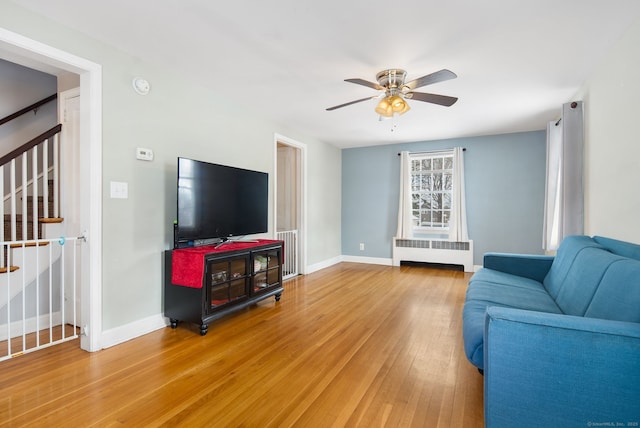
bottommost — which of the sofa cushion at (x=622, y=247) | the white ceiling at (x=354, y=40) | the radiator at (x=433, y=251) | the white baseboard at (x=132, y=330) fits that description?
the white baseboard at (x=132, y=330)

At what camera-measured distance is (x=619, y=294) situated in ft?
4.95

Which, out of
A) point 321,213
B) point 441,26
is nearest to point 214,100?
point 441,26

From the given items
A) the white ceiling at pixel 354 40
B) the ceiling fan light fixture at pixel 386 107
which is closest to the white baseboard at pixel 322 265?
the white ceiling at pixel 354 40

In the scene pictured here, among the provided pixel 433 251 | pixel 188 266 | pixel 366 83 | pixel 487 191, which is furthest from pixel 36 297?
pixel 487 191

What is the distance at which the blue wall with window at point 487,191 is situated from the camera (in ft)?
16.8

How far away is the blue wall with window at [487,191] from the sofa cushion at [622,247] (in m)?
2.99

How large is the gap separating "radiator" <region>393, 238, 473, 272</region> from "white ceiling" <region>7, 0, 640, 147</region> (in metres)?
2.66

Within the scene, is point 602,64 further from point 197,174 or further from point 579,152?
point 197,174

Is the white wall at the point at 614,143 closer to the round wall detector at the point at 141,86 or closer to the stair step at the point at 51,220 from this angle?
the round wall detector at the point at 141,86

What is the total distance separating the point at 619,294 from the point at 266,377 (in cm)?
198

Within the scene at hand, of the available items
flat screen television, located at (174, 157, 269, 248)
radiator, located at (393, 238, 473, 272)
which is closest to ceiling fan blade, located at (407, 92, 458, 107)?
flat screen television, located at (174, 157, 269, 248)

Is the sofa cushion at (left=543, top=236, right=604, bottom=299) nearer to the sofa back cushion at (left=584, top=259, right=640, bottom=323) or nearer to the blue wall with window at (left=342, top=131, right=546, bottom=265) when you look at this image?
the sofa back cushion at (left=584, top=259, right=640, bottom=323)

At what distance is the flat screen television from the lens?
2.79m

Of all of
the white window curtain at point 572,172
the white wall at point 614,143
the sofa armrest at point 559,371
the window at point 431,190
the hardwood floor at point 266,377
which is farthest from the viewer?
the window at point 431,190
